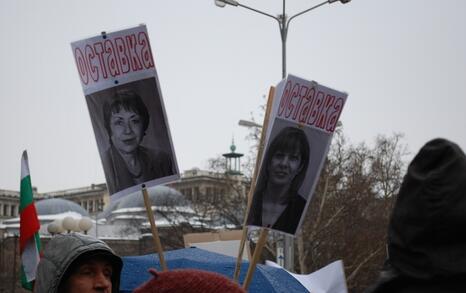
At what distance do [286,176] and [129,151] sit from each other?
0.92m

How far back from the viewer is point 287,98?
447 cm

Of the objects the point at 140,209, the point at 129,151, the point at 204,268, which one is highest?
the point at 129,151

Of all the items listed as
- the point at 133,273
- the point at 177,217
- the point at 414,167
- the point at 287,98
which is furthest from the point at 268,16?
A: the point at 177,217


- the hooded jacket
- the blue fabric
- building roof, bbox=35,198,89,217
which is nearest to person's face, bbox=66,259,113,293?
the hooded jacket

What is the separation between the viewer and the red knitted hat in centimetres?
183

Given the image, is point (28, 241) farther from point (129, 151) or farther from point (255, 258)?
point (255, 258)

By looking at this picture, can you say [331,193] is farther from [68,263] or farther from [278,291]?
[68,263]

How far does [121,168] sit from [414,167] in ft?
10.2

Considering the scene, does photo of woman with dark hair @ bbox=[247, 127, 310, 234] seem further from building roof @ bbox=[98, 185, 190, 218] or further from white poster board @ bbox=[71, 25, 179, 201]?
building roof @ bbox=[98, 185, 190, 218]

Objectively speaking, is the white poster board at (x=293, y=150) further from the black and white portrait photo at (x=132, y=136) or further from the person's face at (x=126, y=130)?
the person's face at (x=126, y=130)

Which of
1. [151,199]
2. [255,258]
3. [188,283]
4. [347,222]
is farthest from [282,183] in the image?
[151,199]

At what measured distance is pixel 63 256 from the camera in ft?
11.1

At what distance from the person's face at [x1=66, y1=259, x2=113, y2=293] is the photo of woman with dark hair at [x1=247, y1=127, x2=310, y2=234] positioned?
3.92 feet

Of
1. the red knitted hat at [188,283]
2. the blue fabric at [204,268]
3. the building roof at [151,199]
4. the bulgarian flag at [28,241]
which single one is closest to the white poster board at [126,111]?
the bulgarian flag at [28,241]
